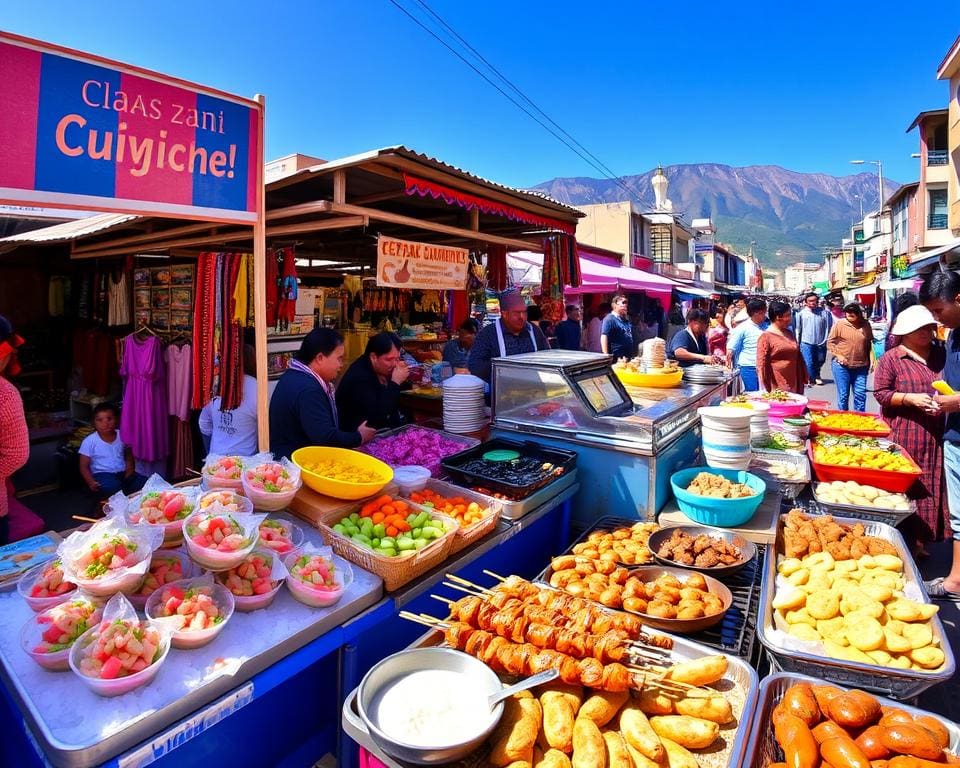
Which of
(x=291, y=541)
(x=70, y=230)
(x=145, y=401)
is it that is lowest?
(x=291, y=541)

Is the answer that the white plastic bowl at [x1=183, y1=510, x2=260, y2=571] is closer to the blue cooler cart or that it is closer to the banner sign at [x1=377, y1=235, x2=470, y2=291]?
the blue cooler cart

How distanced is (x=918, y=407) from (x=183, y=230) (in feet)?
21.3

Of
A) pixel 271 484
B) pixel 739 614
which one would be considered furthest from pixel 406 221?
pixel 739 614

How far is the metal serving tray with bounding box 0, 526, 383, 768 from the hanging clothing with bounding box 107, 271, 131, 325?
5589mm

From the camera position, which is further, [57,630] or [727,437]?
[727,437]

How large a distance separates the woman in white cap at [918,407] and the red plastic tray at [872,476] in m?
0.34

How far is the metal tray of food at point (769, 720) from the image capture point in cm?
173

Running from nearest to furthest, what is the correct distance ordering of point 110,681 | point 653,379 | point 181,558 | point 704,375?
point 110,681 → point 181,558 → point 653,379 → point 704,375

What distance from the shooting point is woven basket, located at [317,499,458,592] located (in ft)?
7.96

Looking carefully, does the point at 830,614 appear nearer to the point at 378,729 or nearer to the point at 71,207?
the point at 378,729

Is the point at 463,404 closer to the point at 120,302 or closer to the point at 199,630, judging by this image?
the point at 199,630

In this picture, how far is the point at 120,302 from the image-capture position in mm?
6984

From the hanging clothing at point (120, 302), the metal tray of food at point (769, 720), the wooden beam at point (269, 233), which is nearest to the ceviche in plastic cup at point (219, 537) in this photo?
the metal tray of food at point (769, 720)

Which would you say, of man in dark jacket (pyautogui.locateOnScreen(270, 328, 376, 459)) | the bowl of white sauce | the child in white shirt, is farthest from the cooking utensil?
the child in white shirt
